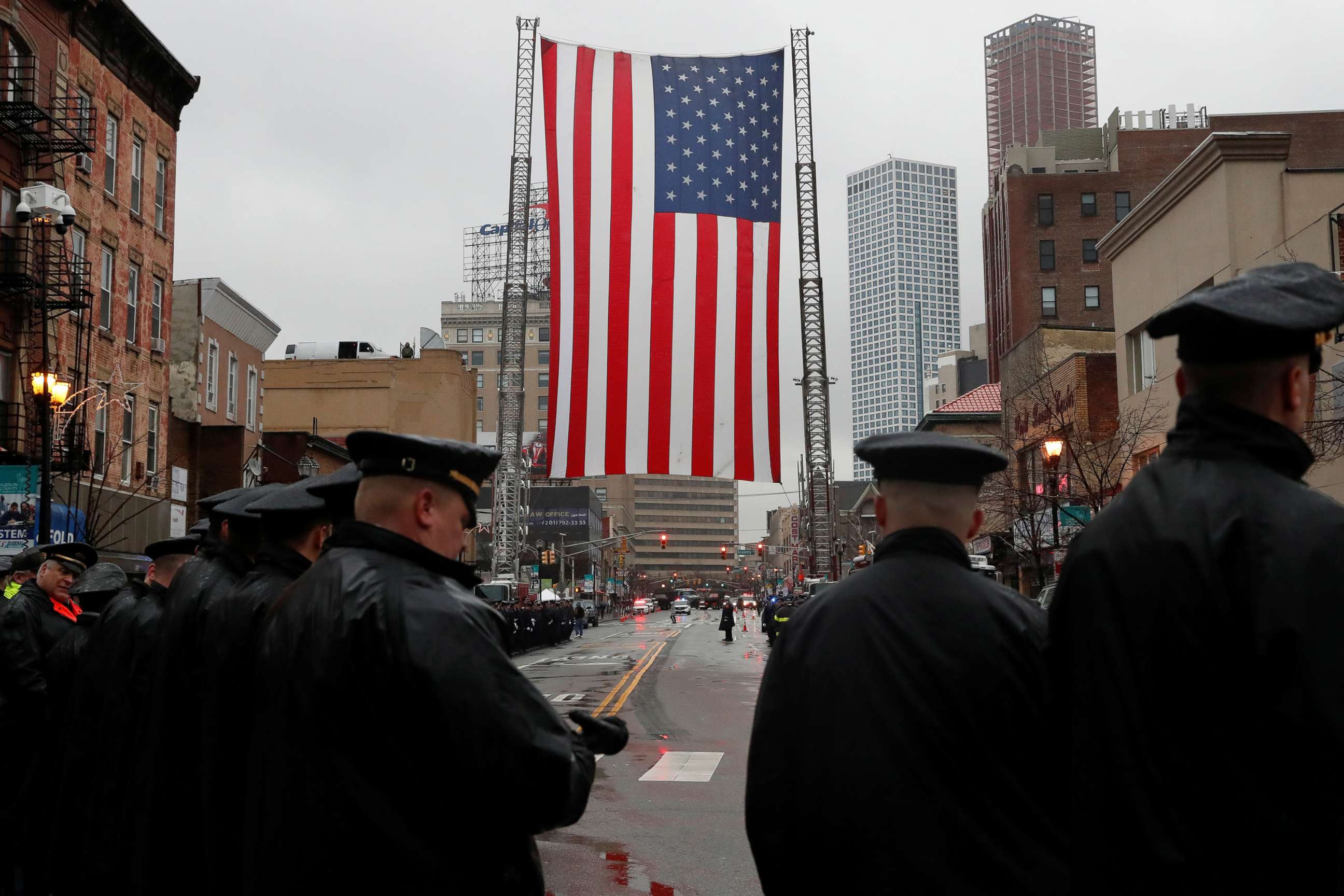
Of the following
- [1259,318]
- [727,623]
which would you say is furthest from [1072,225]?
[1259,318]

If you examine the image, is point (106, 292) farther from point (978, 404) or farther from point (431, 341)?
point (431, 341)

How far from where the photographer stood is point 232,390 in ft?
136

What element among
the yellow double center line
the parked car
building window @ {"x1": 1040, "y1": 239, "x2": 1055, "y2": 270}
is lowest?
the parked car

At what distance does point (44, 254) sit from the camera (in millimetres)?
26547

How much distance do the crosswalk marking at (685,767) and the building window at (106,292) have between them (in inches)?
825

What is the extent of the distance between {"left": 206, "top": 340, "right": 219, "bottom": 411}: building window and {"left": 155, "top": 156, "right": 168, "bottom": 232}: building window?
5865 mm

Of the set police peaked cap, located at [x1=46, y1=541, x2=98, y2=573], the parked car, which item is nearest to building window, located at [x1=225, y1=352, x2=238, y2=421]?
police peaked cap, located at [x1=46, y1=541, x2=98, y2=573]

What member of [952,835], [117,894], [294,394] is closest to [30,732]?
[117,894]

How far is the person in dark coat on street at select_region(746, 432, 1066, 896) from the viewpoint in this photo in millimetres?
3295

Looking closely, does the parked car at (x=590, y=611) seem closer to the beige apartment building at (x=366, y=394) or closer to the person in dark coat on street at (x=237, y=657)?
the beige apartment building at (x=366, y=394)

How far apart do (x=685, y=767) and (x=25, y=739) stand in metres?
8.02

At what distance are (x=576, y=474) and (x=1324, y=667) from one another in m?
18.8

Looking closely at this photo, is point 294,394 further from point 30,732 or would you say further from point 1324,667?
point 1324,667

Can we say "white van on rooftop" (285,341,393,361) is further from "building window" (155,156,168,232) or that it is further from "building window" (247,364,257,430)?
"building window" (155,156,168,232)
